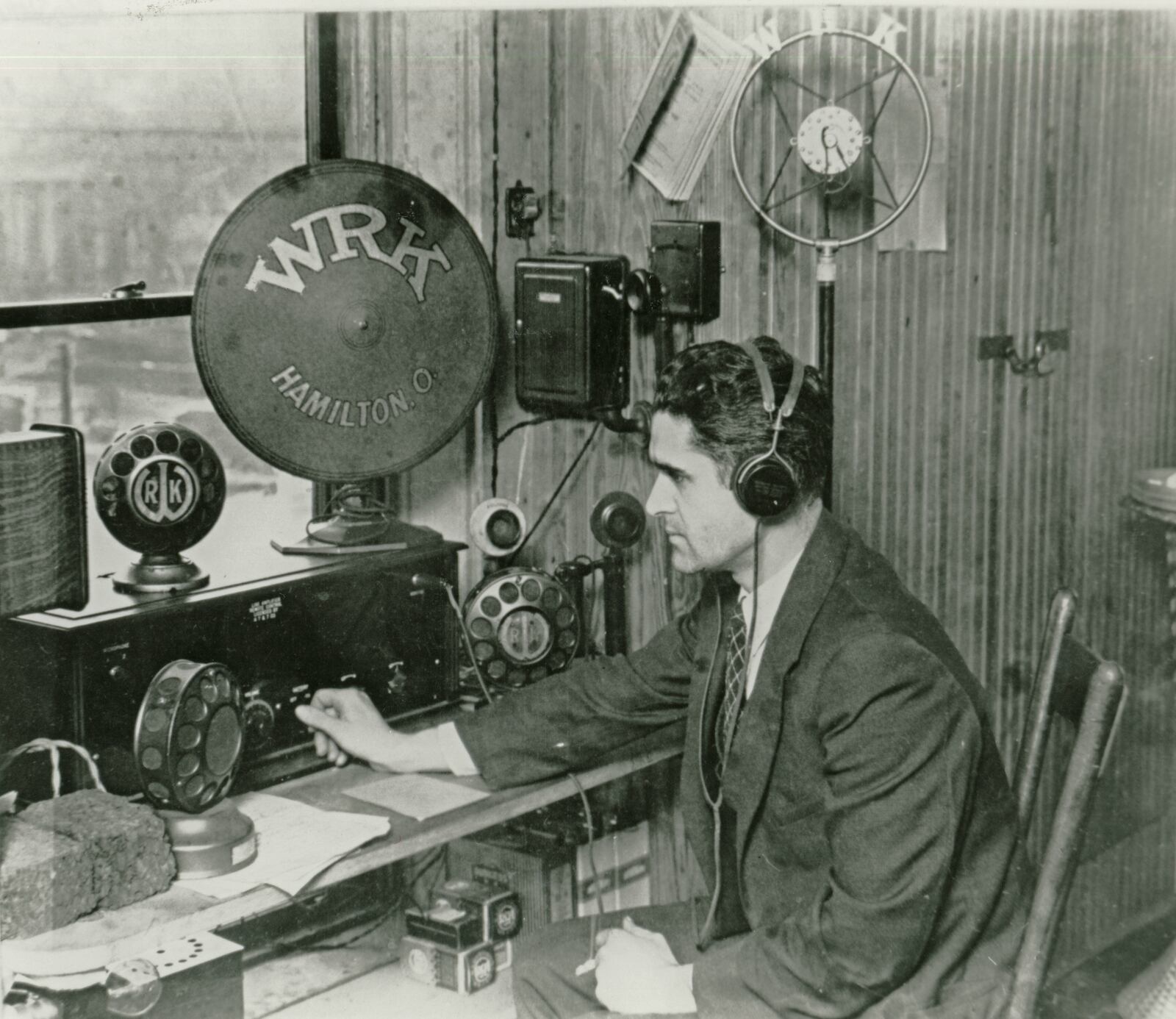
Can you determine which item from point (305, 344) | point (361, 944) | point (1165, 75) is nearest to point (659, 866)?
point (361, 944)

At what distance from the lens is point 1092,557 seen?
3.30 meters

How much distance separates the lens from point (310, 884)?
1.84m

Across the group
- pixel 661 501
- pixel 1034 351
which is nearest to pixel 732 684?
pixel 661 501

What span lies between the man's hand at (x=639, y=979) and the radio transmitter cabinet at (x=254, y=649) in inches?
22.2

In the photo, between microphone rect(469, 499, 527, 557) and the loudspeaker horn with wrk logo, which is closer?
the loudspeaker horn with wrk logo

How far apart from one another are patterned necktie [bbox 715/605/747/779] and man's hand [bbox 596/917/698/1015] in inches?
11.3

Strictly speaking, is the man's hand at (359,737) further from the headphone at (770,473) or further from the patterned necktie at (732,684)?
the headphone at (770,473)

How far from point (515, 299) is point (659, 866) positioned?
1182 mm

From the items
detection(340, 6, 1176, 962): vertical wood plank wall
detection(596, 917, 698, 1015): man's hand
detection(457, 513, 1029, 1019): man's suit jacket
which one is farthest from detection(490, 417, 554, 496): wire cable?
detection(596, 917, 698, 1015): man's hand

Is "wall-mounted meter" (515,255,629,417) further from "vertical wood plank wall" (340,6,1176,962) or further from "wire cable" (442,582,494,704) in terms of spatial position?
"wire cable" (442,582,494,704)

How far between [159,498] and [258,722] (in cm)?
36

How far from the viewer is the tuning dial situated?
2100 millimetres

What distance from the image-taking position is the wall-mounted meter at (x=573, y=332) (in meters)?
2.59

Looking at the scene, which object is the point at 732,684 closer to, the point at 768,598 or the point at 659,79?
the point at 768,598
